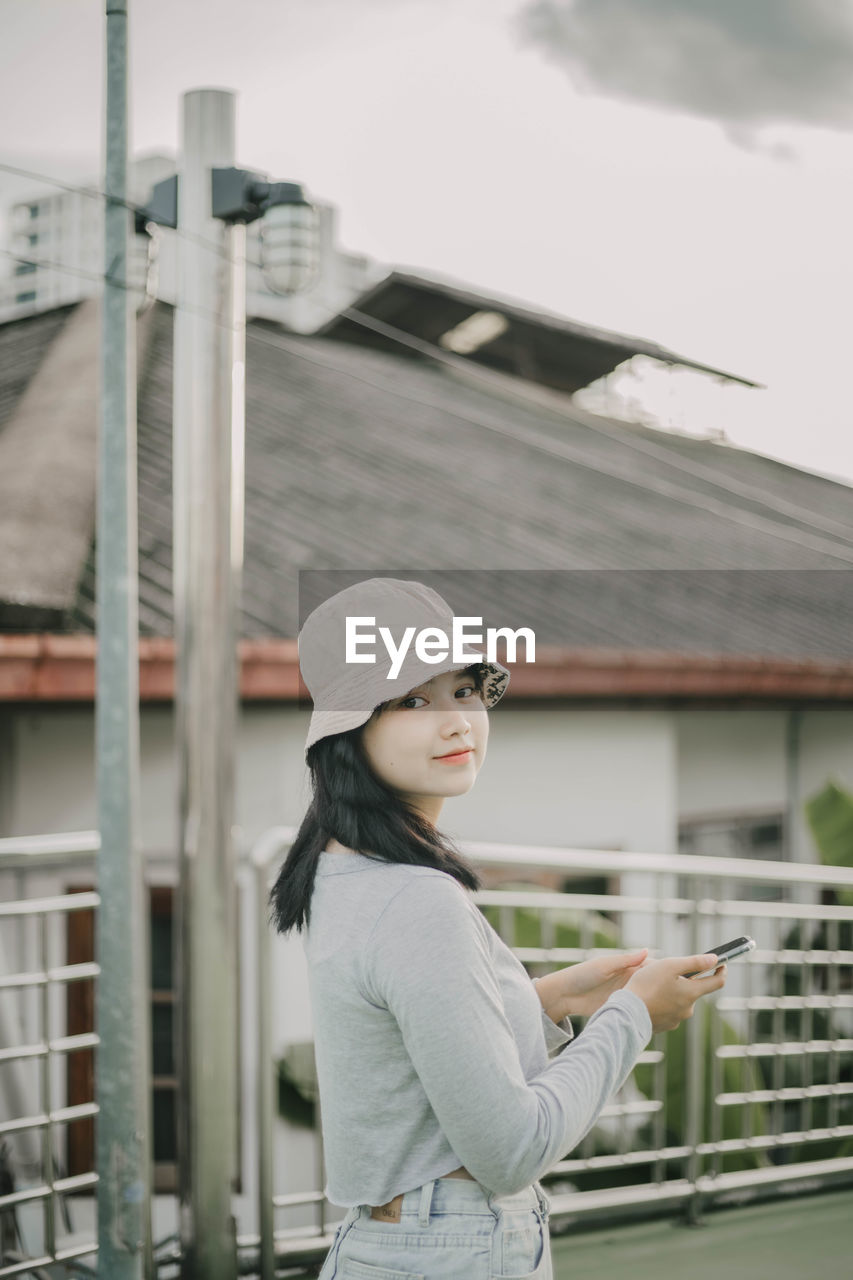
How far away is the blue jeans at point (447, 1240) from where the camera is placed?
4.47 feet

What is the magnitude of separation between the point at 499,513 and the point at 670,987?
6.17 meters

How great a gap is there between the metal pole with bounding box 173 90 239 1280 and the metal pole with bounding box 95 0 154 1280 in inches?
5.1

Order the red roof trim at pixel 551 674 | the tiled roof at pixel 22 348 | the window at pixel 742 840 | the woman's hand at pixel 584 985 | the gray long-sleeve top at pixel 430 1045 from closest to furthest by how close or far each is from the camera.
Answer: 1. the gray long-sleeve top at pixel 430 1045
2. the woman's hand at pixel 584 985
3. the red roof trim at pixel 551 674
4. the tiled roof at pixel 22 348
5. the window at pixel 742 840

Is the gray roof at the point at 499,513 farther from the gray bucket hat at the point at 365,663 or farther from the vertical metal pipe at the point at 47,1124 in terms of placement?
the gray bucket hat at the point at 365,663

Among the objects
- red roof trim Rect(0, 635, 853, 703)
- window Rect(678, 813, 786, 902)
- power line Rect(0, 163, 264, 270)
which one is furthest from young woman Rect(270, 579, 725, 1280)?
window Rect(678, 813, 786, 902)

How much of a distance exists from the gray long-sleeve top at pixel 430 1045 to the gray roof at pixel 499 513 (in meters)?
3.60

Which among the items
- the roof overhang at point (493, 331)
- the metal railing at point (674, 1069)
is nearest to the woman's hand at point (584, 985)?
the metal railing at point (674, 1069)

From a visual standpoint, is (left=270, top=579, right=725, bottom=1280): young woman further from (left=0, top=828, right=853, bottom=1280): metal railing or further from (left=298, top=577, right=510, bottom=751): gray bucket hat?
(left=0, top=828, right=853, bottom=1280): metal railing

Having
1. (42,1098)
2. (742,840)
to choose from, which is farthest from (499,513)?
(42,1098)

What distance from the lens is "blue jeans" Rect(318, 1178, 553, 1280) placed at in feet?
4.47

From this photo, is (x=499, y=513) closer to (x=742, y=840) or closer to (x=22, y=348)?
(x=742, y=840)

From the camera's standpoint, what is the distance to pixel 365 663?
1.41 metres

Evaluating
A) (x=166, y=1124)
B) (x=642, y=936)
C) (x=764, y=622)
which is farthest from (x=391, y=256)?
(x=166, y=1124)

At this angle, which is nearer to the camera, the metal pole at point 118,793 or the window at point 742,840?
the metal pole at point 118,793
